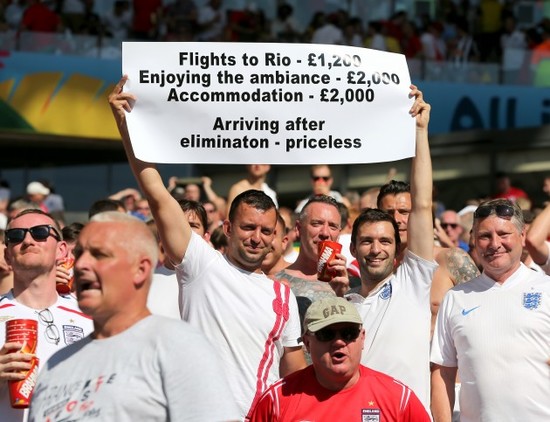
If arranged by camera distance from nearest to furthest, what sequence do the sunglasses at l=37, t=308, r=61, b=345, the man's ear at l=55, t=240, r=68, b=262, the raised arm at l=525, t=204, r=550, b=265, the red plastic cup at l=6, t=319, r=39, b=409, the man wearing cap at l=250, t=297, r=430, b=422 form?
the red plastic cup at l=6, t=319, r=39, b=409, the man wearing cap at l=250, t=297, r=430, b=422, the sunglasses at l=37, t=308, r=61, b=345, the man's ear at l=55, t=240, r=68, b=262, the raised arm at l=525, t=204, r=550, b=265

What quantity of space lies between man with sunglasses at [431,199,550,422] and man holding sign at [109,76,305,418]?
78 cm

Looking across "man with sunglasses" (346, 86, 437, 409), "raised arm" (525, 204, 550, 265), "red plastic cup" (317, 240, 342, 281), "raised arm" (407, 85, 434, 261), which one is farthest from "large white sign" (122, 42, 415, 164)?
"raised arm" (525, 204, 550, 265)

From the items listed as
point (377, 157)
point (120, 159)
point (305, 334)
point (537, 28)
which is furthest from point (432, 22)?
point (305, 334)

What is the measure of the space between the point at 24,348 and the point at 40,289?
0.86m

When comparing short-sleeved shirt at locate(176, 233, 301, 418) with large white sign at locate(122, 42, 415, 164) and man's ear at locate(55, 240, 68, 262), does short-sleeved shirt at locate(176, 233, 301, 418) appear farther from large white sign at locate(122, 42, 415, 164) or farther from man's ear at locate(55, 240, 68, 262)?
large white sign at locate(122, 42, 415, 164)

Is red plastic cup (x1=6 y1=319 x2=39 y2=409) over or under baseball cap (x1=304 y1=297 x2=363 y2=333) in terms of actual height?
under

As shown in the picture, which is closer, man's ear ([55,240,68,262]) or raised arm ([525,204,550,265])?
man's ear ([55,240,68,262])

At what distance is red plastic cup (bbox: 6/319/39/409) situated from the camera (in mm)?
5113

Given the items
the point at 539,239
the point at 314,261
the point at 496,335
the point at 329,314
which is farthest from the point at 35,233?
the point at 539,239

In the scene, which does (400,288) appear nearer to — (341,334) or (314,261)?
(314,261)

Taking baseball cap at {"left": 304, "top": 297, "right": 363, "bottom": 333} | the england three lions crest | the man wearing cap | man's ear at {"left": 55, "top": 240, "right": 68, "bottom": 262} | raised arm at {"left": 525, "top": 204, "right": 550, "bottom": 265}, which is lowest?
the man wearing cap

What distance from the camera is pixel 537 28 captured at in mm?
21438

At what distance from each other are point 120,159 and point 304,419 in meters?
15.5

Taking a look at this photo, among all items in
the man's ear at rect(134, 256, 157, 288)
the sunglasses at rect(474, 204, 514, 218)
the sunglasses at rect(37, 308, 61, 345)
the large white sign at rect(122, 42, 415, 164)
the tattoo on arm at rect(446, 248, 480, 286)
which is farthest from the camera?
the tattoo on arm at rect(446, 248, 480, 286)
